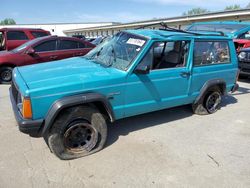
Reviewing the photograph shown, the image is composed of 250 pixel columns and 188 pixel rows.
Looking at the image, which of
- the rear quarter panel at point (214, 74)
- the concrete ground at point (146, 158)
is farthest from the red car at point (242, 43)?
the concrete ground at point (146, 158)

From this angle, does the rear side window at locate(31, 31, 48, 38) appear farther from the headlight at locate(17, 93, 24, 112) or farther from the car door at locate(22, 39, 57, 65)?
the headlight at locate(17, 93, 24, 112)

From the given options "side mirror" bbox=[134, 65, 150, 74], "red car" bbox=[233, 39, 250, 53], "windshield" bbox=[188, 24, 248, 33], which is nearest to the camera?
"side mirror" bbox=[134, 65, 150, 74]

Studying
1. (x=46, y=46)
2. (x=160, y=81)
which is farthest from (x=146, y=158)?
(x=46, y=46)

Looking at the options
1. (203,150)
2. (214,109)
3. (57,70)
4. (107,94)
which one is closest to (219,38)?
(214,109)

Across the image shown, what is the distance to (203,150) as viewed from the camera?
355cm

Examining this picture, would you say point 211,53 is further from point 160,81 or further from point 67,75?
point 67,75

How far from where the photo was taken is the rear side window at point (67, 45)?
7785mm

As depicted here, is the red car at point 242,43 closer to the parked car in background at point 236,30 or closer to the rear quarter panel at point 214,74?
the parked car in background at point 236,30

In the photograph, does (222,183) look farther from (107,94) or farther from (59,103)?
(59,103)

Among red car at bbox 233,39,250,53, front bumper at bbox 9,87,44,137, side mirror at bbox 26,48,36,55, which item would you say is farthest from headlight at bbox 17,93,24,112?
red car at bbox 233,39,250,53

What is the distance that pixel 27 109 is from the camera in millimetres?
2807

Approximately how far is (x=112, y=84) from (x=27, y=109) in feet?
3.90

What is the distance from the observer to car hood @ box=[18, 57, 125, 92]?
2987 mm

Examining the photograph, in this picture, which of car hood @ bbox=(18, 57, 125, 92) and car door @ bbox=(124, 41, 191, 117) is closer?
car hood @ bbox=(18, 57, 125, 92)
